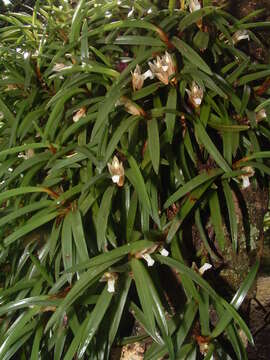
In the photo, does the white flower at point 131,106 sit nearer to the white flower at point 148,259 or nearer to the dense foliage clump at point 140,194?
the dense foliage clump at point 140,194

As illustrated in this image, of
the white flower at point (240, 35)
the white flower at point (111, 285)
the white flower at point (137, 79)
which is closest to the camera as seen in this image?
the white flower at point (111, 285)

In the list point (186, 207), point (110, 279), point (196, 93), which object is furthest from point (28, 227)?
point (196, 93)

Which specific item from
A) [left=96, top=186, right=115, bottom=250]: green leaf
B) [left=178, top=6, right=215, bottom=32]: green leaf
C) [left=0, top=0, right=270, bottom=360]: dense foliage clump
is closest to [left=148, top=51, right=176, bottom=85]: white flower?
[left=0, top=0, right=270, bottom=360]: dense foliage clump

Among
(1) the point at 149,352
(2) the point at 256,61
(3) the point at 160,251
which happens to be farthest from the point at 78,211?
(2) the point at 256,61

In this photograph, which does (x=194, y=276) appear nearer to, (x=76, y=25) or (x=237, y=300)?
(x=237, y=300)

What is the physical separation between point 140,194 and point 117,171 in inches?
2.4

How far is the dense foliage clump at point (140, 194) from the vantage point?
70 centimetres

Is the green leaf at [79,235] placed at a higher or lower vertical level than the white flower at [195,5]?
lower

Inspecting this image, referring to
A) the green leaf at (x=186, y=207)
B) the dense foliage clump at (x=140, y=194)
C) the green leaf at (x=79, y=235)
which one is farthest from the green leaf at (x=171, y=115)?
the green leaf at (x=79, y=235)

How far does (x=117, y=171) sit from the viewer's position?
2.32 ft

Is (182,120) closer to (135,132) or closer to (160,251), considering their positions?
(135,132)

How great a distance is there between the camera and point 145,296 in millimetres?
650

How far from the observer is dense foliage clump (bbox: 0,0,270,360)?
0.70 meters

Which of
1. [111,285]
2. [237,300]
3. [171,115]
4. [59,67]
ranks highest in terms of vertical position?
[59,67]
